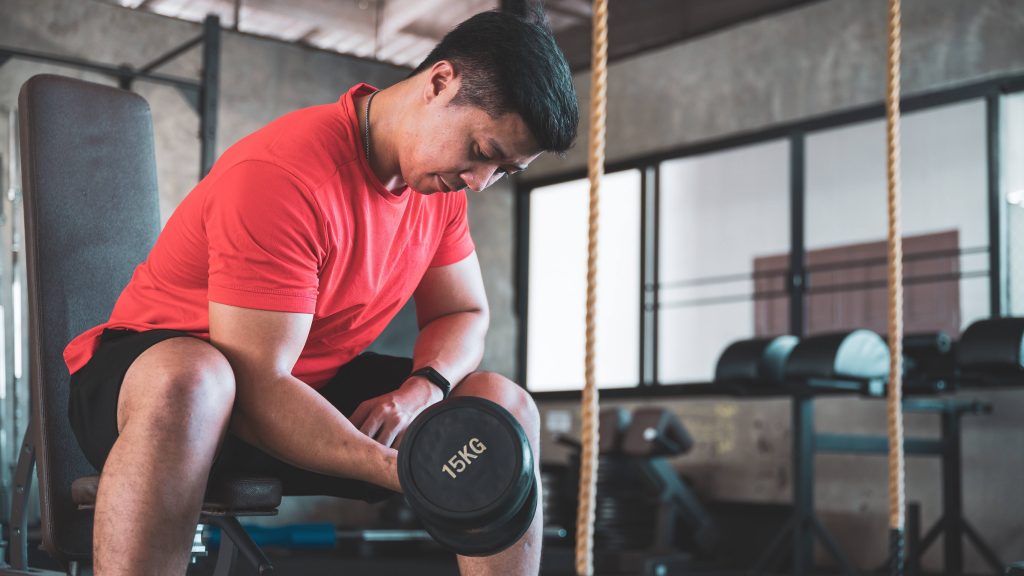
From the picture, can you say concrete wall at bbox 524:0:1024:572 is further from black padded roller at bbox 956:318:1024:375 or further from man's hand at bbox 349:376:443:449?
man's hand at bbox 349:376:443:449

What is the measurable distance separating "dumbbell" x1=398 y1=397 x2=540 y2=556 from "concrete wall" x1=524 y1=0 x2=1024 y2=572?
4.28 m

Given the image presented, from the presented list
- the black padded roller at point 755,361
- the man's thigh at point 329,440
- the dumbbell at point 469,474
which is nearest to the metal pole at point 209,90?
the black padded roller at point 755,361

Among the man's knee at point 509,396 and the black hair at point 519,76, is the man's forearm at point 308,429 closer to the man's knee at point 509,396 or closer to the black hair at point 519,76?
the man's knee at point 509,396

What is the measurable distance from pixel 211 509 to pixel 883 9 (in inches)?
192

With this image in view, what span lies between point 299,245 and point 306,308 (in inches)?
2.9

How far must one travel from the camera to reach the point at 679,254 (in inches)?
250

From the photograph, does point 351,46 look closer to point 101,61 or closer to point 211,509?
point 101,61

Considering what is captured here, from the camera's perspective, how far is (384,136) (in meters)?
1.30

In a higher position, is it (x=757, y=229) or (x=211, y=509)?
(x=757, y=229)

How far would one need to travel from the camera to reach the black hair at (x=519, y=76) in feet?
3.90

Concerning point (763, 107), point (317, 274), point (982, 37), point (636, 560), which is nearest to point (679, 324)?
point (763, 107)

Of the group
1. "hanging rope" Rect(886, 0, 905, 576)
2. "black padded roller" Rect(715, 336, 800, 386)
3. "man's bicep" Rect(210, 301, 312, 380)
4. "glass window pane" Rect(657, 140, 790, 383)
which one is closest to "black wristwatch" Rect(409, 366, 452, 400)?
"man's bicep" Rect(210, 301, 312, 380)

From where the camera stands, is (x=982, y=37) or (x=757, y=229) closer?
(x=982, y=37)

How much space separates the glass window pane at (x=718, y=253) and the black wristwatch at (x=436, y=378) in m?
4.68
